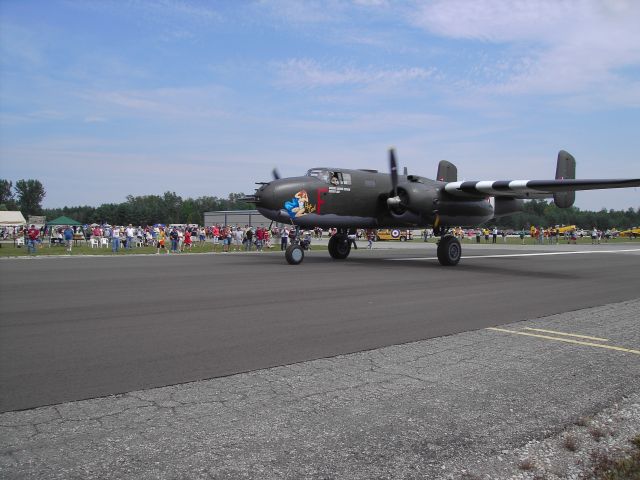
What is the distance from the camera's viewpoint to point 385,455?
3.72 metres

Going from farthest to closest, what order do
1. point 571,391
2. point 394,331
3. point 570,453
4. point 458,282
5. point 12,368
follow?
point 458,282 < point 394,331 < point 12,368 < point 571,391 < point 570,453

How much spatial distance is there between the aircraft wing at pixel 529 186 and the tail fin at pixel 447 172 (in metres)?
3.85

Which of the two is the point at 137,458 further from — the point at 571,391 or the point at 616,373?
the point at 616,373

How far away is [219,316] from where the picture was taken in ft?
30.0

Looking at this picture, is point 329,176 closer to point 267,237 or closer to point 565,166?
point 565,166

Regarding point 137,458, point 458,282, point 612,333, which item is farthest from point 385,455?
point 458,282

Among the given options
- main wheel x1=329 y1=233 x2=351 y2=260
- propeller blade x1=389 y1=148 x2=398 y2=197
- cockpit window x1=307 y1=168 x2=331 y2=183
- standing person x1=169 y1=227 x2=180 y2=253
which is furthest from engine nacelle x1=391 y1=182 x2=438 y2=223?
standing person x1=169 y1=227 x2=180 y2=253

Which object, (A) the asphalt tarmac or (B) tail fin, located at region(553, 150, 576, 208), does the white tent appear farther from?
(B) tail fin, located at region(553, 150, 576, 208)

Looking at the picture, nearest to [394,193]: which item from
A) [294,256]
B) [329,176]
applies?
[329,176]

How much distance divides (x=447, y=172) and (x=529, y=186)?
6.74 meters

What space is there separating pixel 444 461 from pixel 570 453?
3.18 feet

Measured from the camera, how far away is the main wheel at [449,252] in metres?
21.4

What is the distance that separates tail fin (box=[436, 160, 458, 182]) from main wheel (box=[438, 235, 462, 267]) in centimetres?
519

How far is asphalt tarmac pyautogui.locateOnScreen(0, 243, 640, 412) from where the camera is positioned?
574 cm
